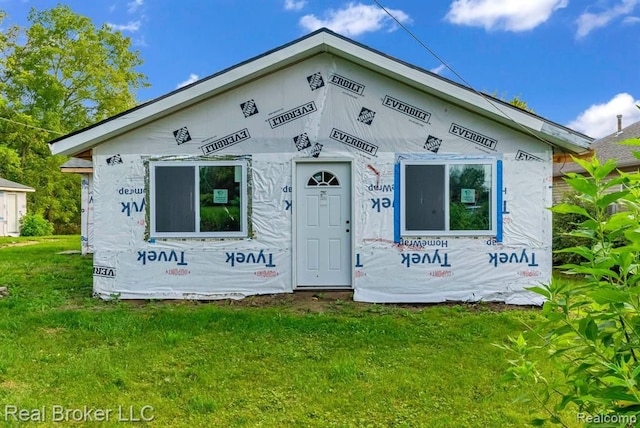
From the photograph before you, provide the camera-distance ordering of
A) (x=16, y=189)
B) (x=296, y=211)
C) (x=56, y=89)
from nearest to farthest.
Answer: (x=296, y=211), (x=16, y=189), (x=56, y=89)

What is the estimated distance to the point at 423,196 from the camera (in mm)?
6766

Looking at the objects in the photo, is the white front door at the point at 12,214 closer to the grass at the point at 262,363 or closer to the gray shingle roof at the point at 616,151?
the grass at the point at 262,363

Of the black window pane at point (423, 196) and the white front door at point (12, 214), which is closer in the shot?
the black window pane at point (423, 196)

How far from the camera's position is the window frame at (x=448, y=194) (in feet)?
22.0

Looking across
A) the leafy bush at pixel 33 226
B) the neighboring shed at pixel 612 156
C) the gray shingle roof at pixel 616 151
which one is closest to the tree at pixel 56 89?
the leafy bush at pixel 33 226

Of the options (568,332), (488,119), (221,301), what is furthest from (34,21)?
(568,332)

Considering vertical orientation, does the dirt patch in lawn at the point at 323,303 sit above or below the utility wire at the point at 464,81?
below

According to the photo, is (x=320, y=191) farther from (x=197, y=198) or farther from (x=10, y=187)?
(x=10, y=187)

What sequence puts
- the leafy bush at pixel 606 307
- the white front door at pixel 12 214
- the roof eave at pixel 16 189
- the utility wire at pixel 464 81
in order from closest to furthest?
1. the leafy bush at pixel 606 307
2. the utility wire at pixel 464 81
3. the roof eave at pixel 16 189
4. the white front door at pixel 12 214

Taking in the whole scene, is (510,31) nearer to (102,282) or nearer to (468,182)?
(468,182)

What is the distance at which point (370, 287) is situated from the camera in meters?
6.79

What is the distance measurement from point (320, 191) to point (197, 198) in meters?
2.03

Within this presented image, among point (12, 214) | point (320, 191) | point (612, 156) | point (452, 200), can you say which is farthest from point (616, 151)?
point (12, 214)

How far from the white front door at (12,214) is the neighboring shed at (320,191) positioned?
20678 mm
